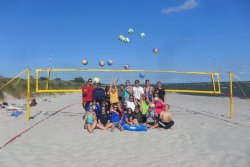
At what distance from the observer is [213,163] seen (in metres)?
5.29

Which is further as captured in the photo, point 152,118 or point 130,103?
point 152,118

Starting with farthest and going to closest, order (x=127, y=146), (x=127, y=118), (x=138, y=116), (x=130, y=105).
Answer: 1. (x=130, y=105)
2. (x=138, y=116)
3. (x=127, y=118)
4. (x=127, y=146)

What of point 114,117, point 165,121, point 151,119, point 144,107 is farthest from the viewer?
point 151,119

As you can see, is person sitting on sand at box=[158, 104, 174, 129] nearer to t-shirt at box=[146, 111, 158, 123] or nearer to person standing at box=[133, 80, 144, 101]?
t-shirt at box=[146, 111, 158, 123]

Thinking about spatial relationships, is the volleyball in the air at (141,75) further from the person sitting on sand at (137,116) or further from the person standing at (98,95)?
the person sitting on sand at (137,116)

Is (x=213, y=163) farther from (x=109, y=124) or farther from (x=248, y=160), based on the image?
(x=109, y=124)

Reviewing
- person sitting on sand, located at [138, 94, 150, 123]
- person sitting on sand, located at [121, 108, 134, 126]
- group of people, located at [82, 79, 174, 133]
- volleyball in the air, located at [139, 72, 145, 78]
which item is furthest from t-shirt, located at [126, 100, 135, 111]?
volleyball in the air, located at [139, 72, 145, 78]

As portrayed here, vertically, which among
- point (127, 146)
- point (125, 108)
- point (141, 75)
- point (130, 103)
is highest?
point (141, 75)

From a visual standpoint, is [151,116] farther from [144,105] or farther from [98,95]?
[98,95]

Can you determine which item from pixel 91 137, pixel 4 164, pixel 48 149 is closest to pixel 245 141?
pixel 91 137

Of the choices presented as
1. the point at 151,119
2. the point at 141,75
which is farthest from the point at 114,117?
the point at 141,75

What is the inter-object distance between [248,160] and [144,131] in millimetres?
3399

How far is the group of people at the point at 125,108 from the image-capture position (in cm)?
893

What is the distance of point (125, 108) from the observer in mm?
9914
